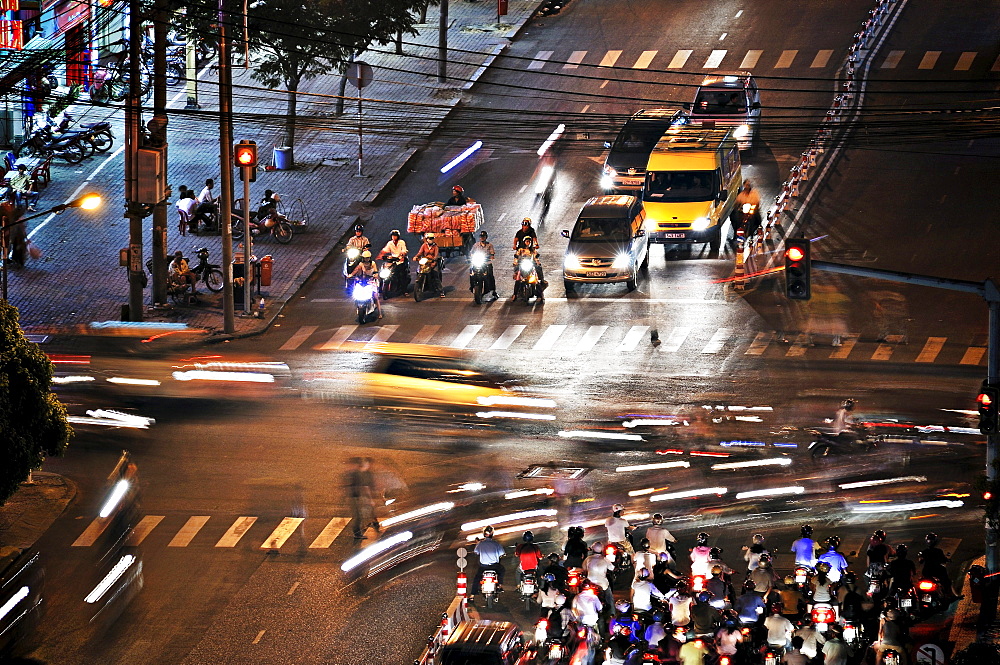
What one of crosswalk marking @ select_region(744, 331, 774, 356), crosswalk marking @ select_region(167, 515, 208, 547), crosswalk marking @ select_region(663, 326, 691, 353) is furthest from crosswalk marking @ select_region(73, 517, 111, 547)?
crosswalk marking @ select_region(744, 331, 774, 356)

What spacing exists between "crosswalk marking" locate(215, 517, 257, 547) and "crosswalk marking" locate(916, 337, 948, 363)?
16.3 meters

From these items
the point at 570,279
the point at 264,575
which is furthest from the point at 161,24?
the point at 264,575

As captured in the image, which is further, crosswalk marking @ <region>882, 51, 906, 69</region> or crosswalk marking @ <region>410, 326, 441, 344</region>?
crosswalk marking @ <region>882, 51, 906, 69</region>

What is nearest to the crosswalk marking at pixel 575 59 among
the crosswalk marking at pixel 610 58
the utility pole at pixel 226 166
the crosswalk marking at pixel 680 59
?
the crosswalk marking at pixel 610 58

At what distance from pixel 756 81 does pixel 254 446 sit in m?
29.8

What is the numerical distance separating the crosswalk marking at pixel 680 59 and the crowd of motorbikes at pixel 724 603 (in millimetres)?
34184

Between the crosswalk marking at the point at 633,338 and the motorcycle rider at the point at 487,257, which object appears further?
the motorcycle rider at the point at 487,257

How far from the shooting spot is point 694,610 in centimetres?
2139

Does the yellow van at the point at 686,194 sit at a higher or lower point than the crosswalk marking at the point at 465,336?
higher

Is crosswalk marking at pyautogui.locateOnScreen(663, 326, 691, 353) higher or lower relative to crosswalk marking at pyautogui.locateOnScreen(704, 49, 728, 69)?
lower

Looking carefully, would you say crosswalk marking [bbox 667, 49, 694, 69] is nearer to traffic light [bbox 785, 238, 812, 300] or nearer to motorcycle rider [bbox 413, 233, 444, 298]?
motorcycle rider [bbox 413, 233, 444, 298]

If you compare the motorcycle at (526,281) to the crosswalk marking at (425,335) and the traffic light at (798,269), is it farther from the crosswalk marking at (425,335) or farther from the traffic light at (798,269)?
the traffic light at (798,269)

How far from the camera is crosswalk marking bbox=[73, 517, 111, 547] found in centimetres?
2482

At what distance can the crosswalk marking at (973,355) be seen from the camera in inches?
1346
